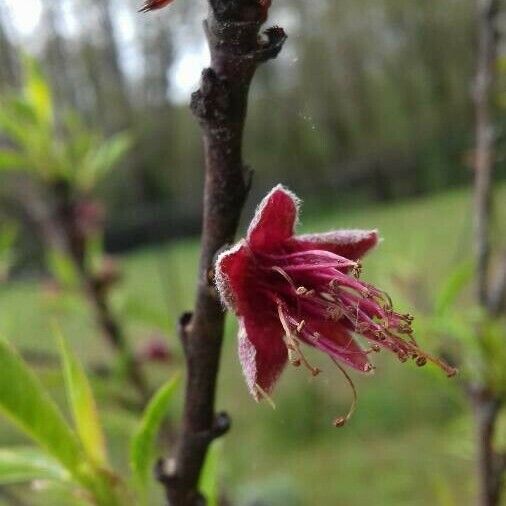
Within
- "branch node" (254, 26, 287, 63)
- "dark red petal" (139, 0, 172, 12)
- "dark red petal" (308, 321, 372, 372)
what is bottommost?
"dark red petal" (308, 321, 372, 372)

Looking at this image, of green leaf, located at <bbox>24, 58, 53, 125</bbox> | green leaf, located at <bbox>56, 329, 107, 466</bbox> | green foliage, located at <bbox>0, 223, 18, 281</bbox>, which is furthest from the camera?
green foliage, located at <bbox>0, 223, 18, 281</bbox>

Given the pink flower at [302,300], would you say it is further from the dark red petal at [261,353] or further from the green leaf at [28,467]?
the green leaf at [28,467]

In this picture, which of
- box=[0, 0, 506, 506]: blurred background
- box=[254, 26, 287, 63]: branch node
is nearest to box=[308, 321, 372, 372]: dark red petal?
box=[254, 26, 287, 63]: branch node

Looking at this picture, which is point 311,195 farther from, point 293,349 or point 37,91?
point 293,349

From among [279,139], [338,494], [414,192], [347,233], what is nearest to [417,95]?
[414,192]

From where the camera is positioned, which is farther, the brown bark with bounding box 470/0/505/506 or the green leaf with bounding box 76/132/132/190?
the green leaf with bounding box 76/132/132/190

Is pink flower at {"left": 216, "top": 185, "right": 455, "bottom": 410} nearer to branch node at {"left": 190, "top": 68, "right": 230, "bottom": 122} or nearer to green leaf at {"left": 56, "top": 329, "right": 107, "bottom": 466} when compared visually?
branch node at {"left": 190, "top": 68, "right": 230, "bottom": 122}
